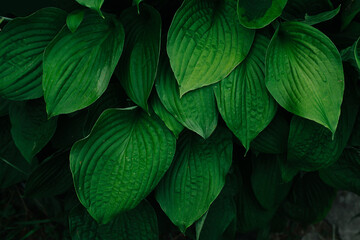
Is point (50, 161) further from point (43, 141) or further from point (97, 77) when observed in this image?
point (97, 77)

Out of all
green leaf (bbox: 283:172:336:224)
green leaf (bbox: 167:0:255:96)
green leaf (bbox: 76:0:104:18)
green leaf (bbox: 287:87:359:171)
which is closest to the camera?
green leaf (bbox: 76:0:104:18)

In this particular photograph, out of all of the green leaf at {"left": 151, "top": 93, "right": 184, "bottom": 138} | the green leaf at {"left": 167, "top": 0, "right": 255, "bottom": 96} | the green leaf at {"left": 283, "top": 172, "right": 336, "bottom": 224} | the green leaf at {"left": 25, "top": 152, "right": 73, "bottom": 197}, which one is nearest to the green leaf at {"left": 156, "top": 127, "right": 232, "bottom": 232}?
the green leaf at {"left": 151, "top": 93, "right": 184, "bottom": 138}

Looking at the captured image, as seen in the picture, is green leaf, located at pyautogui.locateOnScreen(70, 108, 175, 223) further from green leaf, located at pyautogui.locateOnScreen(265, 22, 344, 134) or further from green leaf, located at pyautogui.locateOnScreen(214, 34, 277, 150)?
green leaf, located at pyautogui.locateOnScreen(265, 22, 344, 134)

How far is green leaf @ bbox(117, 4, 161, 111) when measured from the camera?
980mm

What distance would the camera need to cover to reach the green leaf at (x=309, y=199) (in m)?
1.49

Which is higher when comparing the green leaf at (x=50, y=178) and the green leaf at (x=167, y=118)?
the green leaf at (x=167, y=118)

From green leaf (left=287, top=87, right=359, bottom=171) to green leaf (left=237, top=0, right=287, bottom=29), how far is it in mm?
286

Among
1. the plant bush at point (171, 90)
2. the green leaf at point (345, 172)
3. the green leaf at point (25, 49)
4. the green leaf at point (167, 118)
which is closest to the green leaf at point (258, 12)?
the plant bush at point (171, 90)

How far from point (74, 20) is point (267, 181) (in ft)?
2.62

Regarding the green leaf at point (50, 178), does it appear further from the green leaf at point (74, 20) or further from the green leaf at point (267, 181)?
the green leaf at point (267, 181)

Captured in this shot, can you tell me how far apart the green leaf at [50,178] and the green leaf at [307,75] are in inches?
26.6

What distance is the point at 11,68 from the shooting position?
3.35 ft

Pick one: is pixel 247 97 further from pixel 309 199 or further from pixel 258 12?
pixel 309 199

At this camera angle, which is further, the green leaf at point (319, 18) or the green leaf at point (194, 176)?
the green leaf at point (194, 176)
